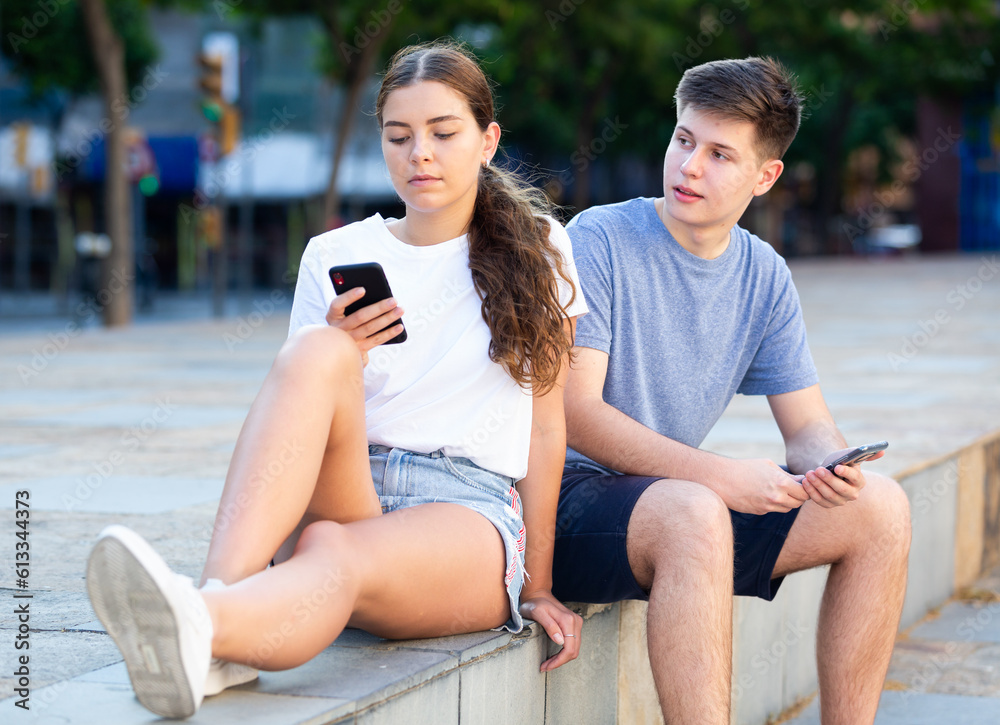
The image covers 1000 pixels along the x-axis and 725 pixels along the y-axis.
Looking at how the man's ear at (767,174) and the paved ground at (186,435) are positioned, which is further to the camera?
the paved ground at (186,435)

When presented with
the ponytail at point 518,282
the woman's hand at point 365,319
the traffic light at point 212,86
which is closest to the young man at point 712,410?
the ponytail at point 518,282

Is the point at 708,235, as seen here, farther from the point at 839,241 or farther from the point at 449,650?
the point at 839,241

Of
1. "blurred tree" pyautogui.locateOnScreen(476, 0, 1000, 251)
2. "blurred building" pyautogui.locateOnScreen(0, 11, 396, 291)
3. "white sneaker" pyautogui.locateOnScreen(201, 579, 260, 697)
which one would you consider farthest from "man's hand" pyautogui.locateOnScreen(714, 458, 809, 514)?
"blurred building" pyautogui.locateOnScreen(0, 11, 396, 291)

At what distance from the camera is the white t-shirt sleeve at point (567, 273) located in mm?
2748

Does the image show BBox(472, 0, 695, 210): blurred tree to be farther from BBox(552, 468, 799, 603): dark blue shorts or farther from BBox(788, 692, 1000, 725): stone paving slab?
BBox(552, 468, 799, 603): dark blue shorts

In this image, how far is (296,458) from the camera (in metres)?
2.23

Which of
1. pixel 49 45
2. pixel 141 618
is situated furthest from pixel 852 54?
pixel 141 618

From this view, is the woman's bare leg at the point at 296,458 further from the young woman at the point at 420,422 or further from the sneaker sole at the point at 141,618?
the sneaker sole at the point at 141,618

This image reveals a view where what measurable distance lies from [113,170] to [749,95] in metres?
11.7

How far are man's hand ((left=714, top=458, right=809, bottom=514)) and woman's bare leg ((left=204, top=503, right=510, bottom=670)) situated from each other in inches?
21.9

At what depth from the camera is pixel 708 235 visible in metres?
3.02

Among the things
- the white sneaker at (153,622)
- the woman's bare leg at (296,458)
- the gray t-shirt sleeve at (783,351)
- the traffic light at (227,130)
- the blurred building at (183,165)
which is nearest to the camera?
the white sneaker at (153,622)

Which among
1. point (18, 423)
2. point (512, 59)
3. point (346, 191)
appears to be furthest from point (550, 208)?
point (346, 191)

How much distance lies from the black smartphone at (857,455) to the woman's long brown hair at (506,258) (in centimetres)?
62
